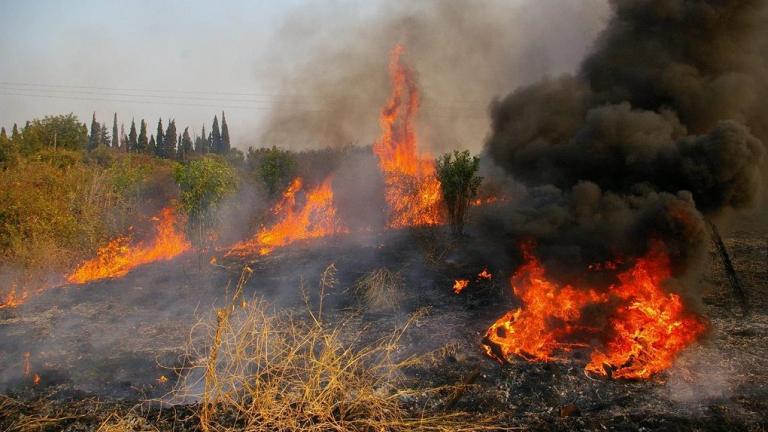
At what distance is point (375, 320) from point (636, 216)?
20.0ft

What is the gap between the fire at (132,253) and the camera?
58.2ft

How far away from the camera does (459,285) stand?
14.0 meters

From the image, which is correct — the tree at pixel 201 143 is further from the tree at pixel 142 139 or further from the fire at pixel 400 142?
the fire at pixel 400 142

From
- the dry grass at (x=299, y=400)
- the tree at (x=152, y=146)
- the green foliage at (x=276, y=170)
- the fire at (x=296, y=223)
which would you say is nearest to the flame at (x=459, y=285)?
the dry grass at (x=299, y=400)

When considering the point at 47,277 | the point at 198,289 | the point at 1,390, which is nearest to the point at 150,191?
the point at 47,277

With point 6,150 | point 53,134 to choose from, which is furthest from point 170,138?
point 6,150

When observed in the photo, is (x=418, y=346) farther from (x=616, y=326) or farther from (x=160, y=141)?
(x=160, y=141)

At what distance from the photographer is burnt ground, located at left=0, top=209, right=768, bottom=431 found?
7.50 m

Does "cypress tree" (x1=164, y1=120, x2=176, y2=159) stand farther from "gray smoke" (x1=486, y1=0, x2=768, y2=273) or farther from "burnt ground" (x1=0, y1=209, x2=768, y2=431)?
"gray smoke" (x1=486, y1=0, x2=768, y2=273)

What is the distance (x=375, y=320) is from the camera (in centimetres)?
1203

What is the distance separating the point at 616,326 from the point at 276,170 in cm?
2210

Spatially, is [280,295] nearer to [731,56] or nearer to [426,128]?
[731,56]

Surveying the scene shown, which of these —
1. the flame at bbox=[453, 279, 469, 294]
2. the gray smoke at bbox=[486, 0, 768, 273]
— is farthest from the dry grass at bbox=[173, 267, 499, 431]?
the flame at bbox=[453, 279, 469, 294]

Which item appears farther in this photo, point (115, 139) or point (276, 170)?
point (115, 139)
